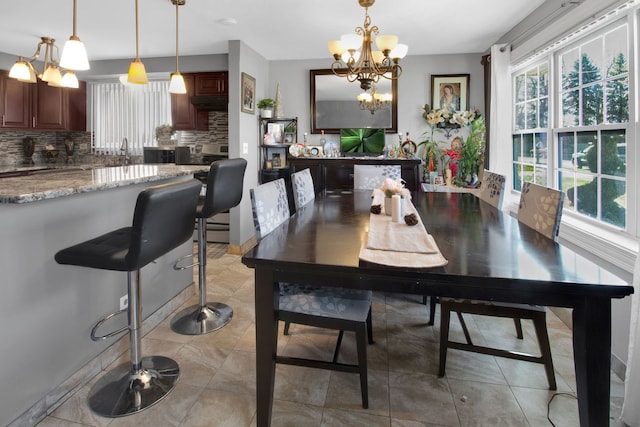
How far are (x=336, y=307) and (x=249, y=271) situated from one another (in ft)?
7.00

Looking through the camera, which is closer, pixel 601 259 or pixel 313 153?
pixel 601 259

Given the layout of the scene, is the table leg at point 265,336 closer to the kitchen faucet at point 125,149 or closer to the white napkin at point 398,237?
the white napkin at point 398,237

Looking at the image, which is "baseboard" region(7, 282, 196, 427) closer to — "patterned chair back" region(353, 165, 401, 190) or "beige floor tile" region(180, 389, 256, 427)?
"beige floor tile" region(180, 389, 256, 427)

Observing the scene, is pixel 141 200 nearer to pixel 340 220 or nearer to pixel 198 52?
pixel 340 220

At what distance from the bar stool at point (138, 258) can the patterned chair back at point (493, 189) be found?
6.70ft

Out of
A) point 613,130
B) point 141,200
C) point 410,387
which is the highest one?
point 613,130

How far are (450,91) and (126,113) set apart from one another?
4.42 m

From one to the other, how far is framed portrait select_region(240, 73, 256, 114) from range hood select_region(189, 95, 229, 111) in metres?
0.34

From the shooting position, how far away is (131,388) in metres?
1.75

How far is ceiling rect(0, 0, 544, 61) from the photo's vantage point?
3.06 meters

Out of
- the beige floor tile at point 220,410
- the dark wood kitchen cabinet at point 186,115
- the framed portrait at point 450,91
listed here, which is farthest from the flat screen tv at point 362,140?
the beige floor tile at point 220,410

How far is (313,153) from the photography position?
15.4ft

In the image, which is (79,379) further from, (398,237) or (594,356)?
(594,356)

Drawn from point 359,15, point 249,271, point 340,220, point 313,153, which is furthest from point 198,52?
point 340,220
